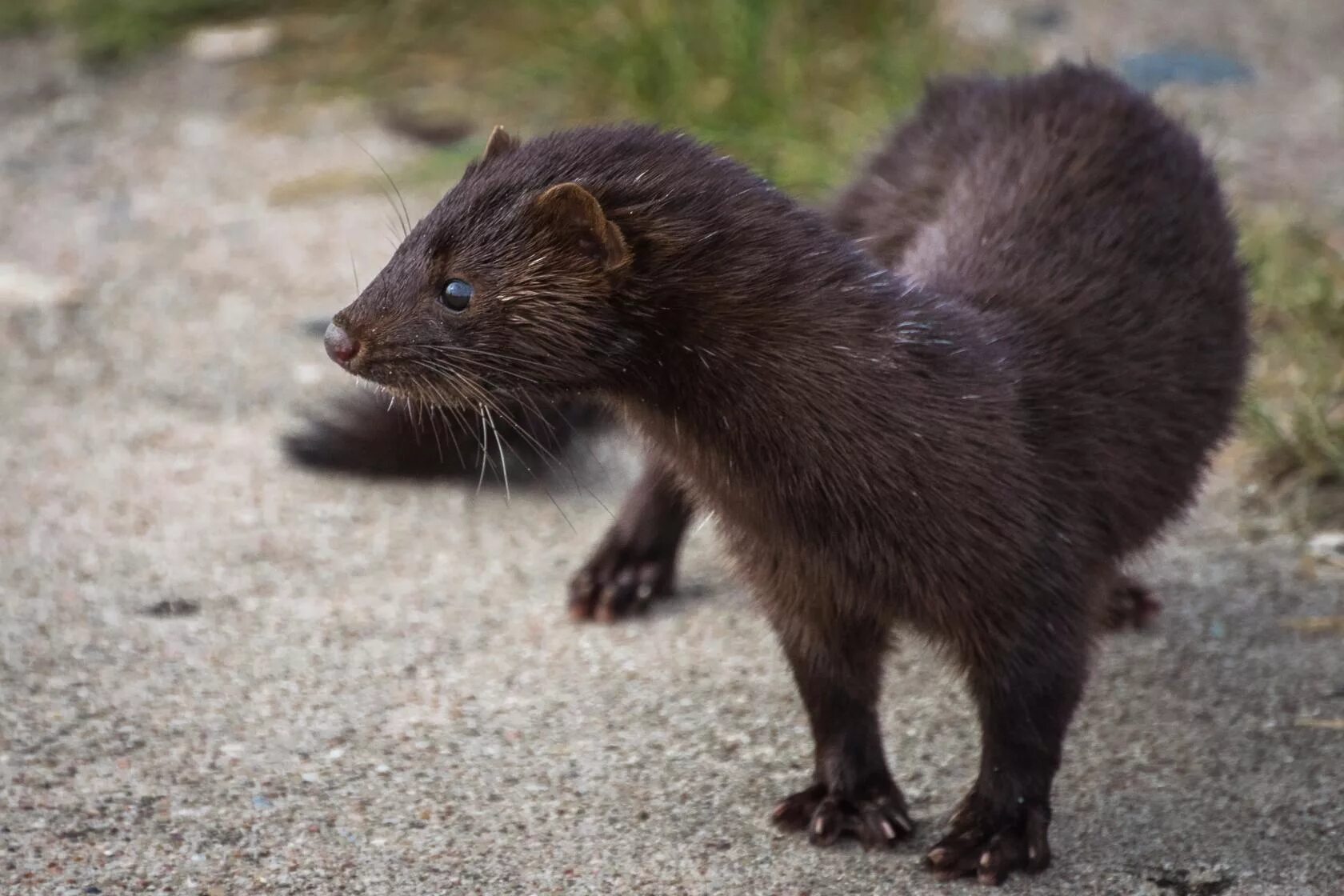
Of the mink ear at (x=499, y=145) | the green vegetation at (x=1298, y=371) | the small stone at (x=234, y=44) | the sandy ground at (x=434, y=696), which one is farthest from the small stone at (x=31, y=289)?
the green vegetation at (x=1298, y=371)

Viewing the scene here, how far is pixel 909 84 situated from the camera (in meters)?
5.74

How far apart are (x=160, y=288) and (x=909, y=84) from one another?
7.94ft

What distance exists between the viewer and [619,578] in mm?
3775

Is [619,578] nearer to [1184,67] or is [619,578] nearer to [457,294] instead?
[457,294]

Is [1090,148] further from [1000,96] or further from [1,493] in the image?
[1,493]

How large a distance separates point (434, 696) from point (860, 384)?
3.91 ft

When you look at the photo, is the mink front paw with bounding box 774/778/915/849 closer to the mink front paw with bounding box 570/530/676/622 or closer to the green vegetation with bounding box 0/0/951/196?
the mink front paw with bounding box 570/530/676/622

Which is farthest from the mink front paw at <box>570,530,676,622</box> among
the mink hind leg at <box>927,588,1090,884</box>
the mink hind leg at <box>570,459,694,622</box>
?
the mink hind leg at <box>927,588,1090,884</box>

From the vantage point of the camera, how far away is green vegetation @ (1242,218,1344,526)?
4113mm

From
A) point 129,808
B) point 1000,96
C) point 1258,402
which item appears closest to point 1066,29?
point 1258,402

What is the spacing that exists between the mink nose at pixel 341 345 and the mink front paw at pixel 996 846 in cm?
116

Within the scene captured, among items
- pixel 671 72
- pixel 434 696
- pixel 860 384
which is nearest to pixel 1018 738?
pixel 860 384

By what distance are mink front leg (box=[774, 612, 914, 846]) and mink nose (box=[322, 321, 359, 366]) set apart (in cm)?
83

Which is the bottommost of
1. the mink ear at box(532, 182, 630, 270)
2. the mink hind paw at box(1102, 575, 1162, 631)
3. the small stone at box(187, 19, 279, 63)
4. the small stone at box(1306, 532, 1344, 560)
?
the small stone at box(187, 19, 279, 63)
